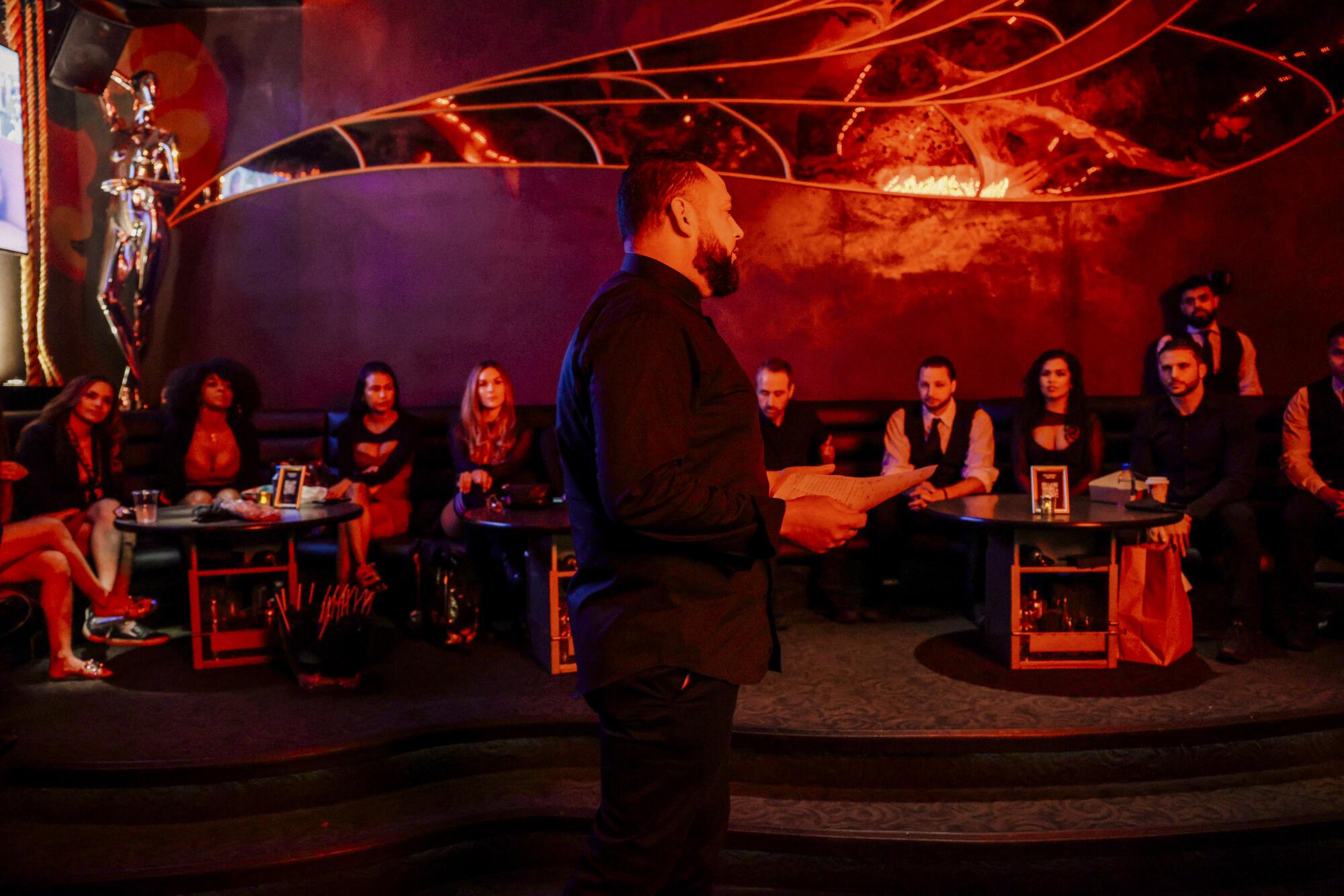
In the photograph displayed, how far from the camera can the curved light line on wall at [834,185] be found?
5578mm

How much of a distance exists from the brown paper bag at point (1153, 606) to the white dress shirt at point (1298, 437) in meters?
0.94

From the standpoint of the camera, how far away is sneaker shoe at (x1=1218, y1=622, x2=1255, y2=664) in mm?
3697

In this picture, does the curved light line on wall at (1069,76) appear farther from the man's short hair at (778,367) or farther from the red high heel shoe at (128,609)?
the red high heel shoe at (128,609)

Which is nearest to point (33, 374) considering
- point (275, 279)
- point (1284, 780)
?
point (275, 279)

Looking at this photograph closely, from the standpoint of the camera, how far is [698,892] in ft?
5.08

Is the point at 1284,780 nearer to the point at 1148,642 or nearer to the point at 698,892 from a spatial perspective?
the point at 1148,642

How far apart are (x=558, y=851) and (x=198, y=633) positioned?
6.54 ft

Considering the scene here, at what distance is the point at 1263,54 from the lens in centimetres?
547

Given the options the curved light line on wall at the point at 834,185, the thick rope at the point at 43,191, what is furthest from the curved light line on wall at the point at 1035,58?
the thick rope at the point at 43,191

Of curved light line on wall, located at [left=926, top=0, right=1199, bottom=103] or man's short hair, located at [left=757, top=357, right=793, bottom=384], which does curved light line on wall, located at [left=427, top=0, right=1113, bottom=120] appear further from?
man's short hair, located at [left=757, top=357, right=793, bottom=384]

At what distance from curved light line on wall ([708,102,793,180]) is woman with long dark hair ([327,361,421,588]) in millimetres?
2422

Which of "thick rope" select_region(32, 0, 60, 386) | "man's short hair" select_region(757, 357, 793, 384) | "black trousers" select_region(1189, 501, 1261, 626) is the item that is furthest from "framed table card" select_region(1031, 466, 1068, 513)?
"thick rope" select_region(32, 0, 60, 386)

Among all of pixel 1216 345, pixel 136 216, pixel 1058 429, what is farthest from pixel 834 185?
pixel 136 216

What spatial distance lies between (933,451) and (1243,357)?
2.11 meters
